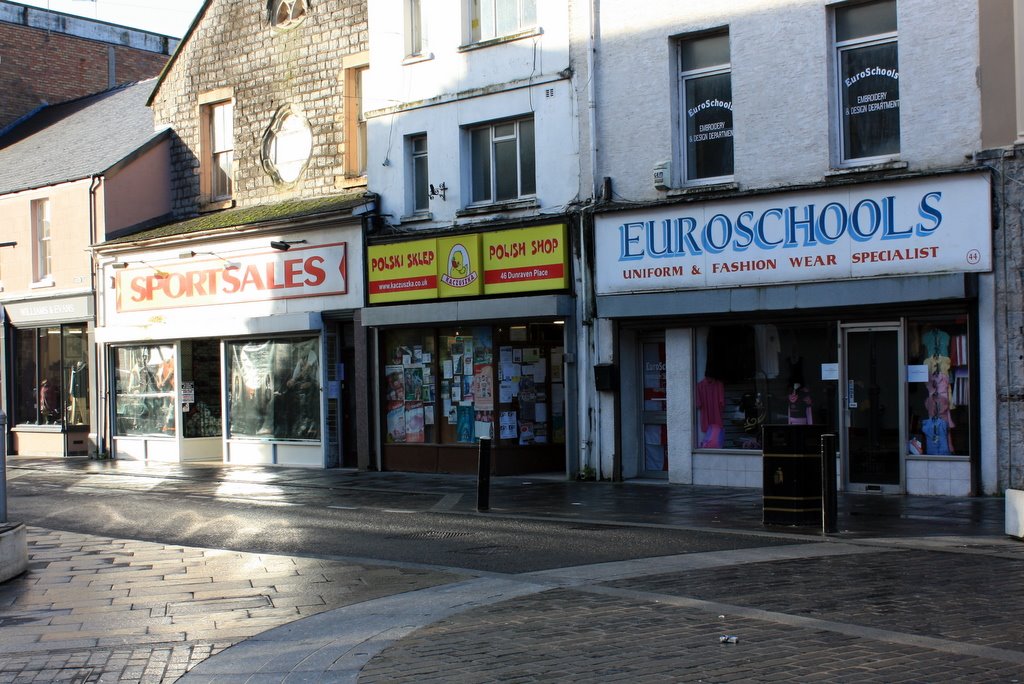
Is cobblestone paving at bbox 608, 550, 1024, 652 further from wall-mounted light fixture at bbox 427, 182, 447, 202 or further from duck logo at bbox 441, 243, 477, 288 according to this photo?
wall-mounted light fixture at bbox 427, 182, 447, 202

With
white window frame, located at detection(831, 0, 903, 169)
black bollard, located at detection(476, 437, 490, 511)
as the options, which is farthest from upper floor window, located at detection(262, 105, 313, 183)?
white window frame, located at detection(831, 0, 903, 169)

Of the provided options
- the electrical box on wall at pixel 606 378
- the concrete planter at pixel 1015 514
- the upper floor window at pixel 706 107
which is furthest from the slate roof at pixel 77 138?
the concrete planter at pixel 1015 514

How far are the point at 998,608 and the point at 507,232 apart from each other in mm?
13013

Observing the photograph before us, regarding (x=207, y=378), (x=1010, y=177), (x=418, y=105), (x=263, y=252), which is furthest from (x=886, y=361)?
(x=207, y=378)

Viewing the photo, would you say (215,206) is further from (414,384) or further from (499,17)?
(499,17)

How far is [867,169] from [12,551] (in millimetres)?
11923

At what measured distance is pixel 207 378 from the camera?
87.5 feet

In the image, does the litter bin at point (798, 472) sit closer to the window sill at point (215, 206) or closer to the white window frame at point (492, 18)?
the white window frame at point (492, 18)

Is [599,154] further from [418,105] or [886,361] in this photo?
[886,361]

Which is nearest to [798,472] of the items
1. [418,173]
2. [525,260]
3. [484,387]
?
[525,260]

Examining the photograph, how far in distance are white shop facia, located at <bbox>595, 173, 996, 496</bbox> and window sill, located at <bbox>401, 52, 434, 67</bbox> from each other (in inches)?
200

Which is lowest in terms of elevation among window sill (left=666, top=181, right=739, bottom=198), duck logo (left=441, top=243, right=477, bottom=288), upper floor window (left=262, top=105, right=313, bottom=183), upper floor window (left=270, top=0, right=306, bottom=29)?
duck logo (left=441, top=243, right=477, bottom=288)

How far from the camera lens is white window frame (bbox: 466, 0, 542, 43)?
20.6 meters

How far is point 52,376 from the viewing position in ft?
97.0
